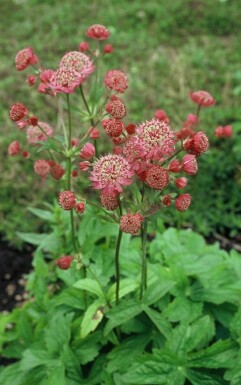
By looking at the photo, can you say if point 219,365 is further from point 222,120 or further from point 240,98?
point 240,98

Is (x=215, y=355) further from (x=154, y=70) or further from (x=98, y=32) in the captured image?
(x=154, y=70)

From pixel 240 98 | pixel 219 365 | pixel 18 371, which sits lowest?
pixel 18 371

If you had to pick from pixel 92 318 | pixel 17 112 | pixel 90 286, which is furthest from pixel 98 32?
pixel 92 318

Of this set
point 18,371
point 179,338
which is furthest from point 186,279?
point 18,371

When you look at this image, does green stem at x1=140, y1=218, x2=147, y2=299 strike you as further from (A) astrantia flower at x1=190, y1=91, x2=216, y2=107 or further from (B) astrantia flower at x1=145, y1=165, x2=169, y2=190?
(A) astrantia flower at x1=190, y1=91, x2=216, y2=107

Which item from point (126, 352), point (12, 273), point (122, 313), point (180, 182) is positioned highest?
point (180, 182)

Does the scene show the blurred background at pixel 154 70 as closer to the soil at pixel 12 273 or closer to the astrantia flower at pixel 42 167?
the soil at pixel 12 273
